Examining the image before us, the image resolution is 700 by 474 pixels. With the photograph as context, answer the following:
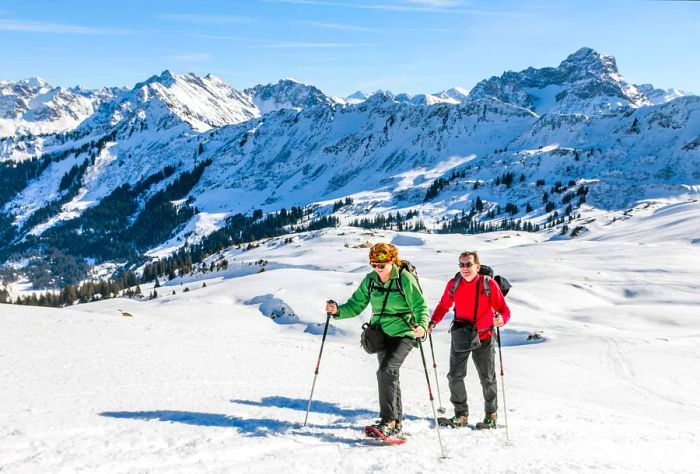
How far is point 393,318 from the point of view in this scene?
8.77 m

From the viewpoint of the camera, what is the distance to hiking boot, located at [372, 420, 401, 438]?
843cm

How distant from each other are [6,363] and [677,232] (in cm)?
9433

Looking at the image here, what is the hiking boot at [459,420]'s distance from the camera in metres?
9.81

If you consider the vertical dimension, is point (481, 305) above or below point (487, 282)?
below

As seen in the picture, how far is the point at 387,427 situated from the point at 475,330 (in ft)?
8.73

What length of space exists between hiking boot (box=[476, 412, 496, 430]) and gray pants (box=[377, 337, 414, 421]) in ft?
6.39

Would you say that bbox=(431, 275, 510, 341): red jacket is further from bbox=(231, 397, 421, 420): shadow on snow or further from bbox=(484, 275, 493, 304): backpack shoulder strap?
bbox=(231, 397, 421, 420): shadow on snow

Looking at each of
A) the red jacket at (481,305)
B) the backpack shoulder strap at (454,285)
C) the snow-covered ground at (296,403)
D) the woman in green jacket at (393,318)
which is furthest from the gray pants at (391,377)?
the backpack shoulder strap at (454,285)

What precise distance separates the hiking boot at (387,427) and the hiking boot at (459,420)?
1611 mm

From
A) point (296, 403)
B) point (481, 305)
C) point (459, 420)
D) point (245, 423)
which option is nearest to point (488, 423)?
point (459, 420)

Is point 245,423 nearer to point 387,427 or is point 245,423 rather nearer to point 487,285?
A: point 387,427

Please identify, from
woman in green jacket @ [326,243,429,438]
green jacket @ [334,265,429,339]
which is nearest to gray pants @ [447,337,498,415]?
woman in green jacket @ [326,243,429,438]

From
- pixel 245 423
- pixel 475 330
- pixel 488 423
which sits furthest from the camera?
pixel 475 330

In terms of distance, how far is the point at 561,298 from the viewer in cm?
3847
